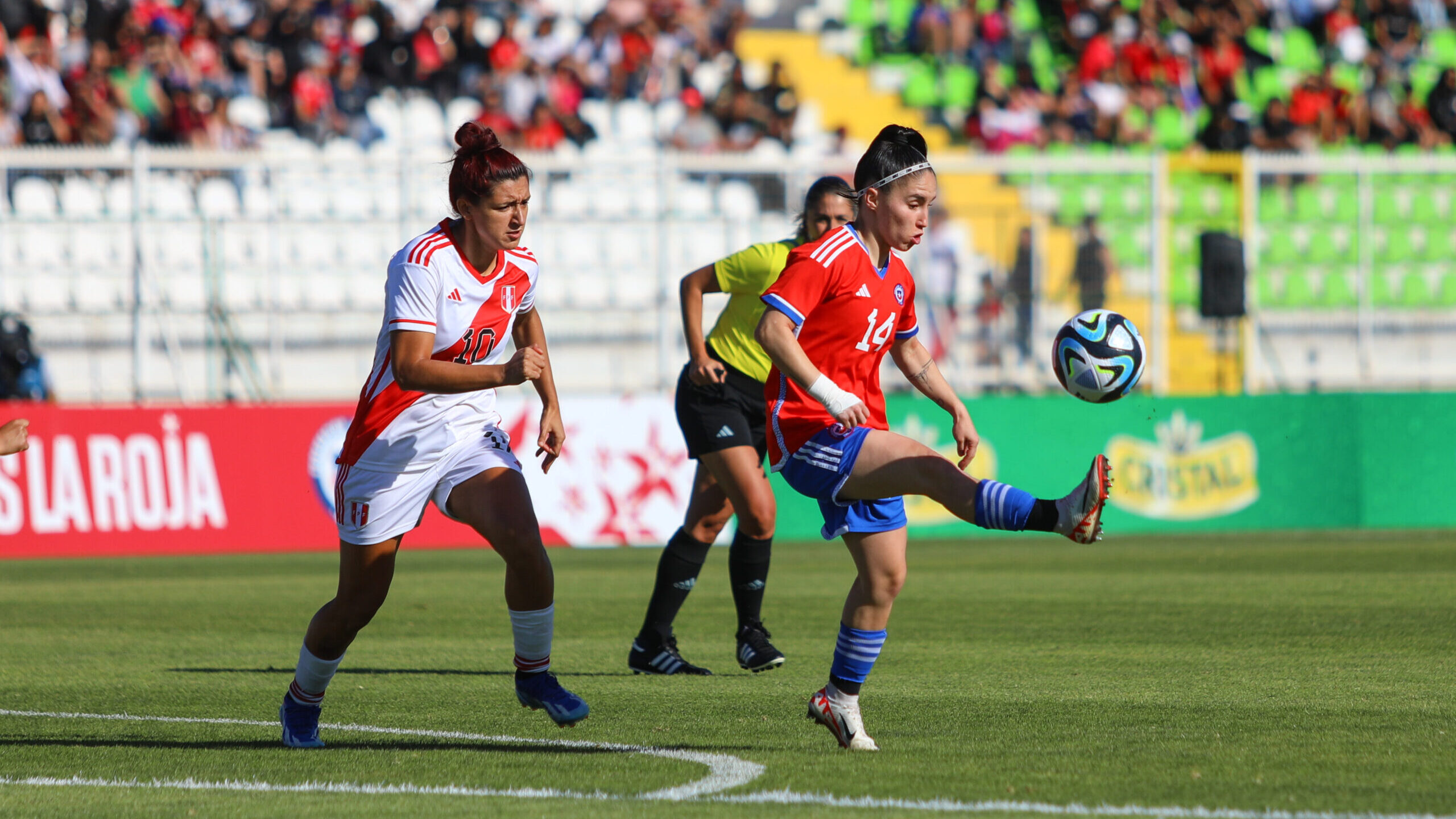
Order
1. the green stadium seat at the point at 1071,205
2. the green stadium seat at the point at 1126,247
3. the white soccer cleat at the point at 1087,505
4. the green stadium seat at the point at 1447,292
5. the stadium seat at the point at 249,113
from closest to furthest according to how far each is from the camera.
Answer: the white soccer cleat at the point at 1087,505, the green stadium seat at the point at 1071,205, the green stadium seat at the point at 1126,247, the green stadium seat at the point at 1447,292, the stadium seat at the point at 249,113

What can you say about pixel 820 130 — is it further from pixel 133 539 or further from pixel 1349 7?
pixel 133 539

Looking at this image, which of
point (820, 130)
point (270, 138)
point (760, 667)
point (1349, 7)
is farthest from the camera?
point (1349, 7)

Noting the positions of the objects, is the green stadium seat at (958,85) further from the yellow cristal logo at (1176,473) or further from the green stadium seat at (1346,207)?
the yellow cristal logo at (1176,473)

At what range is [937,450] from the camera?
55.2 feet

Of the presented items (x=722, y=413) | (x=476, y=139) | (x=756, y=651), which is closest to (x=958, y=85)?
(x=722, y=413)

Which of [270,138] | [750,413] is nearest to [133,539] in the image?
[270,138]

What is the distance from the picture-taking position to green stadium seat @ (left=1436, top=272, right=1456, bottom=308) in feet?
61.2

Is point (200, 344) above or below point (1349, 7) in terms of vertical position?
below

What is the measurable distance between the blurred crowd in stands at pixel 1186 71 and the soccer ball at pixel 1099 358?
16262 millimetres

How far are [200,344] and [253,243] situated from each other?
1.08 metres

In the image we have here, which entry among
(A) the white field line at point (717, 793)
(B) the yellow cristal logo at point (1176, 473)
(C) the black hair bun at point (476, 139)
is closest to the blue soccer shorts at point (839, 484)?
(A) the white field line at point (717, 793)

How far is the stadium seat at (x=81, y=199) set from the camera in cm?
1656

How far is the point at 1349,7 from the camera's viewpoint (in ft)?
85.3

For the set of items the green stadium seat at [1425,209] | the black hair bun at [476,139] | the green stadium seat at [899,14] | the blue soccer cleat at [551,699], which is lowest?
the blue soccer cleat at [551,699]
